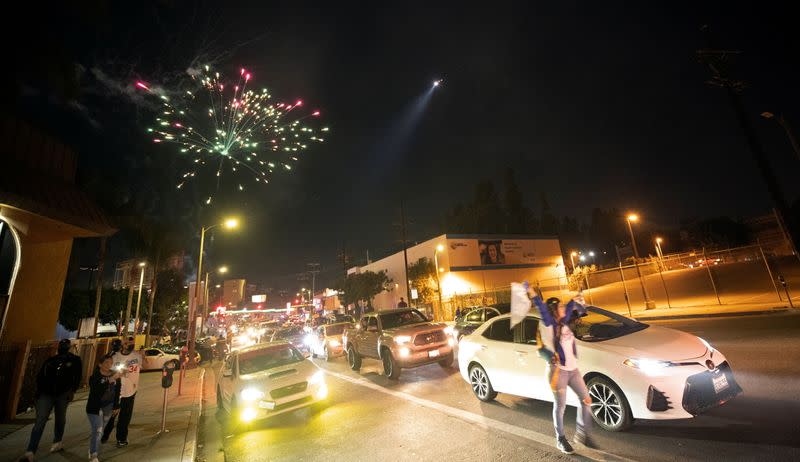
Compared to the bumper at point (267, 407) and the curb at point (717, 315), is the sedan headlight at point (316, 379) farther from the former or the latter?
the curb at point (717, 315)

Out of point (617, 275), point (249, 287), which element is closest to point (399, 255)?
point (617, 275)

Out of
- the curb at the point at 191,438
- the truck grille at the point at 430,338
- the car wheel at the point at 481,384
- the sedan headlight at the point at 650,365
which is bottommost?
the curb at the point at 191,438

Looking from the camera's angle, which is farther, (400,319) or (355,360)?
(355,360)

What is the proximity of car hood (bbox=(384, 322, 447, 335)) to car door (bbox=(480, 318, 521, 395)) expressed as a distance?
3280 mm

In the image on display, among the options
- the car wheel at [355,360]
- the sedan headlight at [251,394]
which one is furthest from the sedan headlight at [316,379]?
the car wheel at [355,360]

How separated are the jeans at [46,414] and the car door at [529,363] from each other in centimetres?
822

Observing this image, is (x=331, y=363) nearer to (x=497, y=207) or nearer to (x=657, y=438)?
(x=657, y=438)

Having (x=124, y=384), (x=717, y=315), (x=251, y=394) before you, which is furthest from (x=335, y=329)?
(x=717, y=315)

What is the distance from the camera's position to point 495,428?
5449mm

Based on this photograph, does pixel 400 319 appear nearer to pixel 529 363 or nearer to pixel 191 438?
pixel 529 363

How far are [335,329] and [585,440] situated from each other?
578 inches

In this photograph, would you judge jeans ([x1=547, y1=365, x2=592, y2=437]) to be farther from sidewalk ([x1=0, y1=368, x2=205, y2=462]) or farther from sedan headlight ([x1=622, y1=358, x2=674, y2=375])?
sidewalk ([x1=0, y1=368, x2=205, y2=462])

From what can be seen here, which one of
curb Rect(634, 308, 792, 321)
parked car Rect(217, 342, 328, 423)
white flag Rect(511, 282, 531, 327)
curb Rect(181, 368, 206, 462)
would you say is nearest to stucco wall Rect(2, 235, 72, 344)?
curb Rect(181, 368, 206, 462)

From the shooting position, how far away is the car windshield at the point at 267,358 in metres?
8.41
